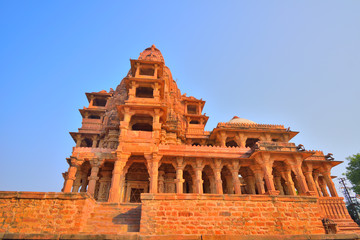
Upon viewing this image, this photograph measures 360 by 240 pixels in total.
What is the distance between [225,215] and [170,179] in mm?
12705

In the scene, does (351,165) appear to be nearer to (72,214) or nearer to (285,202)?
(285,202)

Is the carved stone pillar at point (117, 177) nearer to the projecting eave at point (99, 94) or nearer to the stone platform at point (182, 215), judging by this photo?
the stone platform at point (182, 215)

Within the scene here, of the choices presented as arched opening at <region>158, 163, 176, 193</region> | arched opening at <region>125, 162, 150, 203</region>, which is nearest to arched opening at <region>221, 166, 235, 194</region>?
arched opening at <region>158, 163, 176, 193</region>

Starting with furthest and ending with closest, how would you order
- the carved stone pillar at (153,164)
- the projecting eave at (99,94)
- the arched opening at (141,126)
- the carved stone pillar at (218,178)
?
the projecting eave at (99,94), the arched opening at (141,126), the carved stone pillar at (218,178), the carved stone pillar at (153,164)

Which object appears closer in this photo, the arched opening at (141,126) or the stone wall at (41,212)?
the stone wall at (41,212)

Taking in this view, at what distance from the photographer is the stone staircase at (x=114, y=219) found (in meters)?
8.48

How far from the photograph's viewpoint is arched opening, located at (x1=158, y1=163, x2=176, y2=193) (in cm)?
1907

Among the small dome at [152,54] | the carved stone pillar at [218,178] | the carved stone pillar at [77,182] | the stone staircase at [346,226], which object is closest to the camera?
the stone staircase at [346,226]

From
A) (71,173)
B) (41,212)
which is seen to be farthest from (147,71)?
(41,212)

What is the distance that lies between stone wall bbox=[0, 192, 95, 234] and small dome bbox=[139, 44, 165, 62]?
23181 millimetres

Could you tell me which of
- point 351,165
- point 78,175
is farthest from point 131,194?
point 351,165

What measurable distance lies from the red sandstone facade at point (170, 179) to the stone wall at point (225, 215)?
4 centimetres

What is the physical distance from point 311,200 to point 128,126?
48.5 feet

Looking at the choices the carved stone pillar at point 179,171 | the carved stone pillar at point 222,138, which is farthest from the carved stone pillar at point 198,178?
the carved stone pillar at point 222,138
